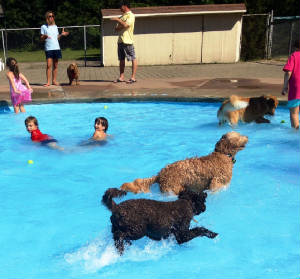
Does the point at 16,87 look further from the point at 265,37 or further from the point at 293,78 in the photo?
the point at 265,37

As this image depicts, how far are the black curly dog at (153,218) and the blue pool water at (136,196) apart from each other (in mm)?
349

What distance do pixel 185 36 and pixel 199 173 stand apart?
16049 millimetres

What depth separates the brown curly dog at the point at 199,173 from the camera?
4.24m

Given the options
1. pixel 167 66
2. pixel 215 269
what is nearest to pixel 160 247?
pixel 215 269

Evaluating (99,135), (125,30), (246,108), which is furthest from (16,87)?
(246,108)

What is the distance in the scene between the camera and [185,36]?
19312 millimetres

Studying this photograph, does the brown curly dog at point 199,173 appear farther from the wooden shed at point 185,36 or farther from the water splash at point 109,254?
the wooden shed at point 185,36

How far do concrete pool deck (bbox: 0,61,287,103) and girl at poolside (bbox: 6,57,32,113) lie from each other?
854 millimetres

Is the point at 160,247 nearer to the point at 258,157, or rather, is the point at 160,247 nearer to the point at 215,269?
the point at 215,269

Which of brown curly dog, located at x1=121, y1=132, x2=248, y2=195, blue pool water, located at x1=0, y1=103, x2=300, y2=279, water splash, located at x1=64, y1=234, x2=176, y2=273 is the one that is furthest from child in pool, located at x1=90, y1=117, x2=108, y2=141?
water splash, located at x1=64, y1=234, x2=176, y2=273

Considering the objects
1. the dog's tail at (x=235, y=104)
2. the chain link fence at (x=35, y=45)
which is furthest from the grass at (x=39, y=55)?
the dog's tail at (x=235, y=104)

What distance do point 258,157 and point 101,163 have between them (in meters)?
2.73

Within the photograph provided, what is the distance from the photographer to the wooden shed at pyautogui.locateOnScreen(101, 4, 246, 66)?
18.8 m

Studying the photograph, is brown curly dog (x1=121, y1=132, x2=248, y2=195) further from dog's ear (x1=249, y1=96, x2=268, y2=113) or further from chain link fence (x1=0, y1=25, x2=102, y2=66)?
chain link fence (x1=0, y1=25, x2=102, y2=66)
